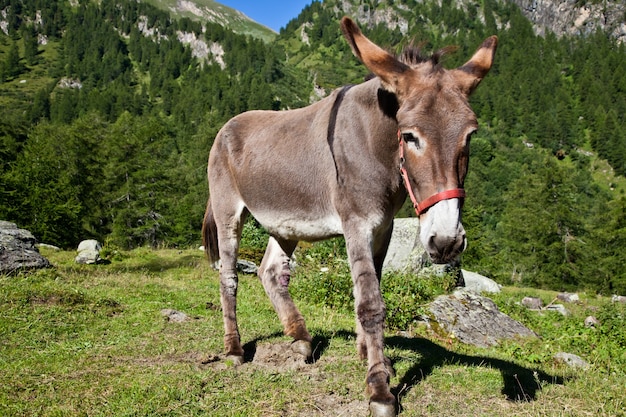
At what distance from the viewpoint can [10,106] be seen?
441 ft

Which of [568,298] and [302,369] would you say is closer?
[302,369]

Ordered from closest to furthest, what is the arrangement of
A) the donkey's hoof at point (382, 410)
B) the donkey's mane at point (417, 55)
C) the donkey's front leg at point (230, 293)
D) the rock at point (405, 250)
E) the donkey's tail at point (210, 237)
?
the donkey's hoof at point (382, 410)
the donkey's mane at point (417, 55)
the donkey's front leg at point (230, 293)
the donkey's tail at point (210, 237)
the rock at point (405, 250)

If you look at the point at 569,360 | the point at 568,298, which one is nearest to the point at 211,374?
the point at 569,360

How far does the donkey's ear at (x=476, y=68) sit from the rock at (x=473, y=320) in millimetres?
6424

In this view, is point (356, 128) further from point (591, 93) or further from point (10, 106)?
point (591, 93)

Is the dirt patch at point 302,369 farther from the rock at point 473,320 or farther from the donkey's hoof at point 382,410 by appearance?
the rock at point 473,320

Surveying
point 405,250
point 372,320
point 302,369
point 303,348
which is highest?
point 372,320

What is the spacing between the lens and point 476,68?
11.3 ft

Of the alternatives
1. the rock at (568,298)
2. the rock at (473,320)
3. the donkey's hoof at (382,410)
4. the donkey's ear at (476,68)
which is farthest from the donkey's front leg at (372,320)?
the rock at (568,298)

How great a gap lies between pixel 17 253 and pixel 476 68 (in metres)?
11.4

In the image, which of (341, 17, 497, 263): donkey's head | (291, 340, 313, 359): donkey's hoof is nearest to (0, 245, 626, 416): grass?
(291, 340, 313, 359): donkey's hoof

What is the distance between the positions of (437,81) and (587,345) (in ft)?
32.7

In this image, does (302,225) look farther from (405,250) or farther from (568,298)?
(568,298)

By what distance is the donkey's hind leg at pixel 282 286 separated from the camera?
16.5 ft
